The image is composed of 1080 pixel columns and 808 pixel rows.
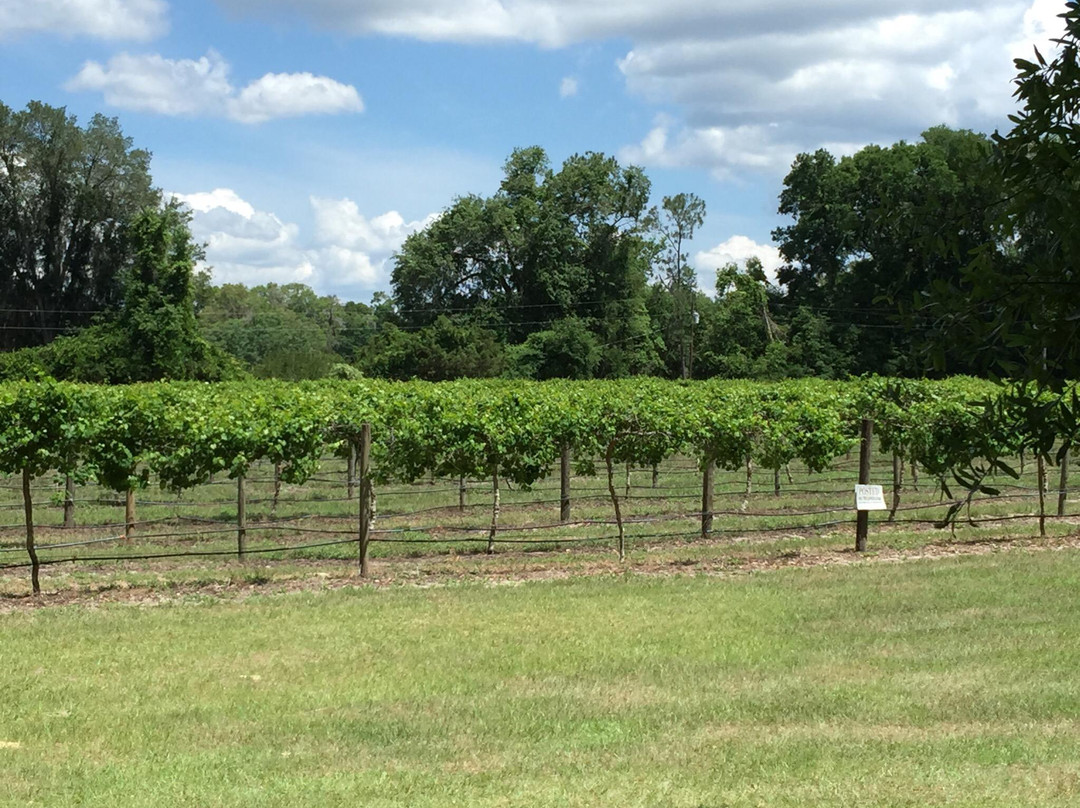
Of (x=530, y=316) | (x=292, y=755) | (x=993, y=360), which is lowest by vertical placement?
(x=292, y=755)

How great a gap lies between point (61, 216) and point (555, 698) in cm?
6213

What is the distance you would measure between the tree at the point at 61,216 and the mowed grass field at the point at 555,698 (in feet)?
180

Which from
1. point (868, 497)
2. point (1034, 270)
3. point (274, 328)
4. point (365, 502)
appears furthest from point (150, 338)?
point (1034, 270)

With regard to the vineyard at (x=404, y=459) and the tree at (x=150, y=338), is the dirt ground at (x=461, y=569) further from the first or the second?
the tree at (x=150, y=338)

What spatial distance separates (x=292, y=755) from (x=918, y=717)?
13.7ft

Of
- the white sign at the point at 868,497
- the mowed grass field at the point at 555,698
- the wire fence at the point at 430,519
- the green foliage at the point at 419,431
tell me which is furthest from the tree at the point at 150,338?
the mowed grass field at the point at 555,698

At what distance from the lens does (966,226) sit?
123 inches

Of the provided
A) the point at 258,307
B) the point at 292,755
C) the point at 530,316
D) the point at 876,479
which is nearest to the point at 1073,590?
the point at 292,755

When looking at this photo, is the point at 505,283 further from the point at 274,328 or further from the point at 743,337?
the point at 274,328

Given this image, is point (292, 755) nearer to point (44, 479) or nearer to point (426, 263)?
point (44, 479)

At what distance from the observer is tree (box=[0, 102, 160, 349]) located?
61656 mm

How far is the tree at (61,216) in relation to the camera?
6166 centimetres

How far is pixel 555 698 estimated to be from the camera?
837 centimetres

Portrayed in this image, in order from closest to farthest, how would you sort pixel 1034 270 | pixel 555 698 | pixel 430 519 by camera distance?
pixel 1034 270
pixel 555 698
pixel 430 519
